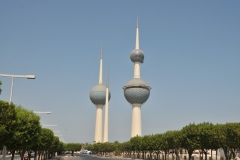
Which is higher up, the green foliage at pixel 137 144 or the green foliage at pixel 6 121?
the green foliage at pixel 137 144

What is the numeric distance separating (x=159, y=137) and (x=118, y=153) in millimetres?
80867

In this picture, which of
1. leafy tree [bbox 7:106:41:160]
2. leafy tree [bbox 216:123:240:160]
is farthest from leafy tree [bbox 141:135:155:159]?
leafy tree [bbox 7:106:41:160]

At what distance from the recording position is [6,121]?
28.2 m

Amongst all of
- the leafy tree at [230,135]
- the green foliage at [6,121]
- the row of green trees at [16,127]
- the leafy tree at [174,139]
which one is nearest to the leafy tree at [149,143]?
the leafy tree at [174,139]

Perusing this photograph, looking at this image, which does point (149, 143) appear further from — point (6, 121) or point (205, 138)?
point (6, 121)

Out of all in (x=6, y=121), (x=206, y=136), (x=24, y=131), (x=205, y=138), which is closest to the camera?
(x=6, y=121)

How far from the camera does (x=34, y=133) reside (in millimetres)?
39281

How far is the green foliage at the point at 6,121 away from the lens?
89.2 ft

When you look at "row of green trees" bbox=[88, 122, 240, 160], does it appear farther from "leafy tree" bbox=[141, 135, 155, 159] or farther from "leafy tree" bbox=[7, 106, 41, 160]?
"leafy tree" bbox=[7, 106, 41, 160]

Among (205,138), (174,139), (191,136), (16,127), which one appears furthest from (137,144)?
(16,127)

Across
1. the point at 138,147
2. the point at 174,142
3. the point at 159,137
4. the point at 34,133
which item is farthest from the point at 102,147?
the point at 34,133

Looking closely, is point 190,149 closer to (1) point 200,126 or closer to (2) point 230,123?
(1) point 200,126

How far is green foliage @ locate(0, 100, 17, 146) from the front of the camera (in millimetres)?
27177

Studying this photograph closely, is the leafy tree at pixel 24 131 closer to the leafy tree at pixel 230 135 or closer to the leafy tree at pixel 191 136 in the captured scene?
the leafy tree at pixel 230 135
